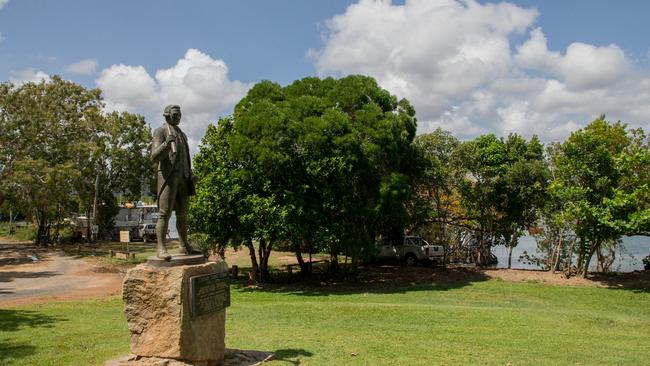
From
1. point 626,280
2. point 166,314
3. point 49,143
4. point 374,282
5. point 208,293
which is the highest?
point 49,143

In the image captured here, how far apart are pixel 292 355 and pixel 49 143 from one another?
28278 mm

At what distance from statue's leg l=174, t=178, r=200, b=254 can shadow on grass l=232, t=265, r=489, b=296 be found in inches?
425

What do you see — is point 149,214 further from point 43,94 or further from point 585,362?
point 585,362

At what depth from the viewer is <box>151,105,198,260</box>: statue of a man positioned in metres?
8.08

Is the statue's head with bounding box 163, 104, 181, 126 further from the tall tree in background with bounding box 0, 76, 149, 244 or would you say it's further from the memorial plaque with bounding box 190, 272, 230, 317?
the tall tree in background with bounding box 0, 76, 149, 244

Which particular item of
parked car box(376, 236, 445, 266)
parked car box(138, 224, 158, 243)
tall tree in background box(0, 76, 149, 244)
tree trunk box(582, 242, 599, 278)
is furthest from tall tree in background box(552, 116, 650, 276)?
parked car box(138, 224, 158, 243)

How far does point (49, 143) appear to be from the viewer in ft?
104

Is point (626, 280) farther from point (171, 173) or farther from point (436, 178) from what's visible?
point (171, 173)

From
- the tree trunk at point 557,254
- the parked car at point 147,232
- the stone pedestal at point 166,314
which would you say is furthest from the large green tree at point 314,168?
the parked car at point 147,232

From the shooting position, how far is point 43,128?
3073 cm

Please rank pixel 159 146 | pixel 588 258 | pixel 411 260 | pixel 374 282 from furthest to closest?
pixel 411 260 → pixel 374 282 → pixel 588 258 → pixel 159 146

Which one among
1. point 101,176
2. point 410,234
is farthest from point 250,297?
point 101,176

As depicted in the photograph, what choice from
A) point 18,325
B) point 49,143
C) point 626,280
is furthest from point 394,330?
point 49,143

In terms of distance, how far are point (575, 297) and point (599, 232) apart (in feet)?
10.3
